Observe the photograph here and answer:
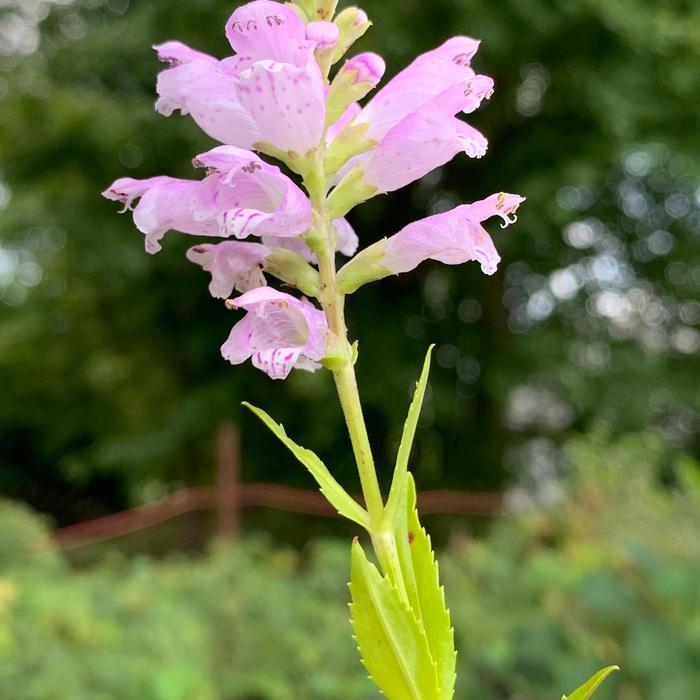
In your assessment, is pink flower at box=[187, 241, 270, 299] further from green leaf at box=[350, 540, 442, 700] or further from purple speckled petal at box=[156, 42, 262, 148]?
green leaf at box=[350, 540, 442, 700]

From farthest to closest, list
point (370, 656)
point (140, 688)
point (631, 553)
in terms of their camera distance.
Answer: point (631, 553)
point (140, 688)
point (370, 656)

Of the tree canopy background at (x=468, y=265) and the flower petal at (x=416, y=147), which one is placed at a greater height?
the flower petal at (x=416, y=147)

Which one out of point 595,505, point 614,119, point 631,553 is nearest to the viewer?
point 631,553

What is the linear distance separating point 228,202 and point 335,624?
2714mm

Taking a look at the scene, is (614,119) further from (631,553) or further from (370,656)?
(370,656)

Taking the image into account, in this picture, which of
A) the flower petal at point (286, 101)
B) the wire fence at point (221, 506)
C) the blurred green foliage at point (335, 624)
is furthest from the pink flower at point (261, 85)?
the wire fence at point (221, 506)

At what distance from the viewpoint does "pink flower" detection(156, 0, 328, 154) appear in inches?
24.0

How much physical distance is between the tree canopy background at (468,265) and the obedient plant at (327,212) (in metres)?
5.48

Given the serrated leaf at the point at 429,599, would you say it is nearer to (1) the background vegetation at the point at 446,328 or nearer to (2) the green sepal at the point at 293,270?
(2) the green sepal at the point at 293,270

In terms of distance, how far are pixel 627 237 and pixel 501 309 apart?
1.28m

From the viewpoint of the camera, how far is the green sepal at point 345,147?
2.17ft

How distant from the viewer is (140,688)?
244 centimetres

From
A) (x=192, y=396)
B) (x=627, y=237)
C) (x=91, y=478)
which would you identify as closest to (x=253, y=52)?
(x=192, y=396)

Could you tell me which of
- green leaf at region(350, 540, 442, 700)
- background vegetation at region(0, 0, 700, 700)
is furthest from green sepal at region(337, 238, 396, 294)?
background vegetation at region(0, 0, 700, 700)
